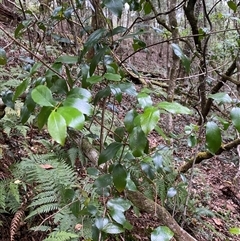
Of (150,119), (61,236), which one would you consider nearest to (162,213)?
(61,236)

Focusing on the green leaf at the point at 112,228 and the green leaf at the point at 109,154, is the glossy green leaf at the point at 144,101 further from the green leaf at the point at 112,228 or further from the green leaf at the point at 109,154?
the green leaf at the point at 112,228

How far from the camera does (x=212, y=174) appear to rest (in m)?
4.13

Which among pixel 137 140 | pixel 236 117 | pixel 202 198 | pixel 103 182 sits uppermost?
pixel 236 117

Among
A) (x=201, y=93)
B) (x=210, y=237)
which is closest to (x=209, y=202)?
(x=210, y=237)

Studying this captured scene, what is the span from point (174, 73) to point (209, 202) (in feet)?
5.35

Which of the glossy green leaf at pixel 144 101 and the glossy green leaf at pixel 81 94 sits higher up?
the glossy green leaf at pixel 81 94

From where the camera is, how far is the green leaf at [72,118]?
24.1 inches

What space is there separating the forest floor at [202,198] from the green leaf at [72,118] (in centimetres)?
145

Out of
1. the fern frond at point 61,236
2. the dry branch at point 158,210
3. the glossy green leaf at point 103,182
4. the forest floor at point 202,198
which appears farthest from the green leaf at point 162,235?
the forest floor at point 202,198

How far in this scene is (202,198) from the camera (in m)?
3.37

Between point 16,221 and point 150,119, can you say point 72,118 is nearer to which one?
point 150,119

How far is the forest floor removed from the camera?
2.19 metres

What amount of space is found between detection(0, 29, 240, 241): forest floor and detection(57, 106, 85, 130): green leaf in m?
1.45

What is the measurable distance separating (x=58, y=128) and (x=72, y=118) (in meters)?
0.04
